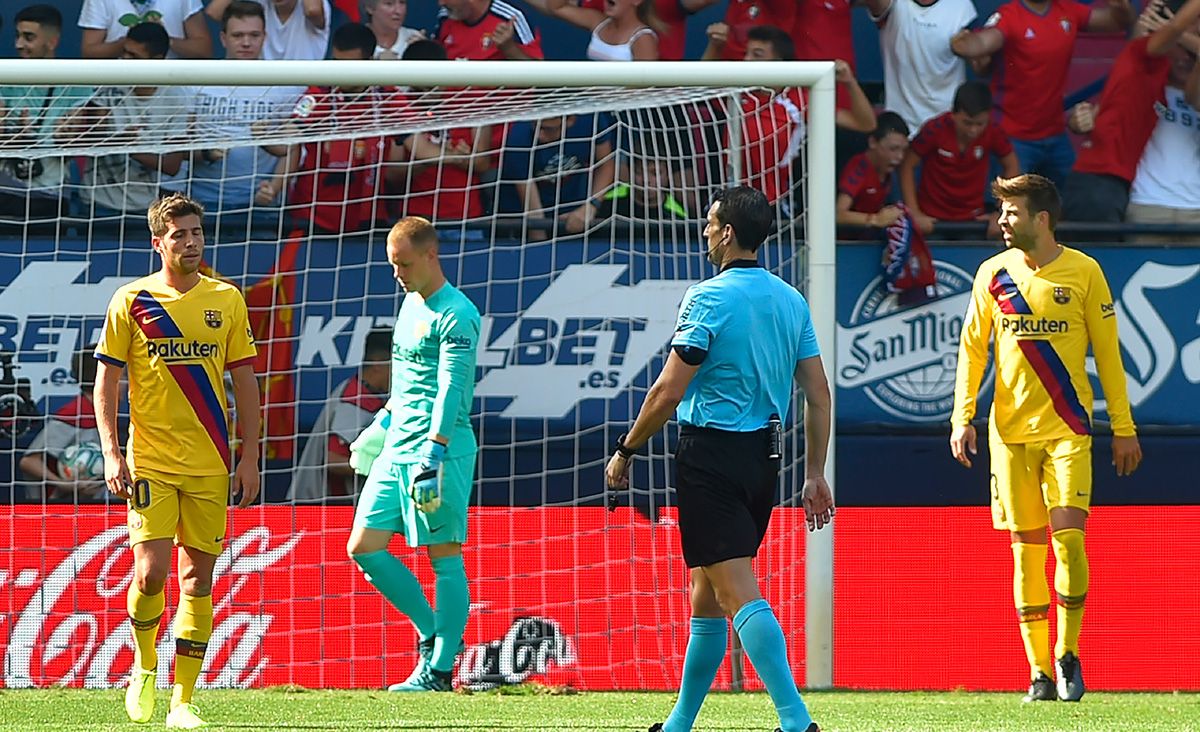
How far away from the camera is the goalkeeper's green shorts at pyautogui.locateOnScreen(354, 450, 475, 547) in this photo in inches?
255

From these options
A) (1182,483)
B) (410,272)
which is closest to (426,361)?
(410,272)

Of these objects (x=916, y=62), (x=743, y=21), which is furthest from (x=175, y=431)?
(x=916, y=62)

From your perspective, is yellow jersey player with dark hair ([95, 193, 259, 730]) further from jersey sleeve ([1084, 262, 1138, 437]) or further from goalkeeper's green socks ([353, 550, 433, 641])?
jersey sleeve ([1084, 262, 1138, 437])

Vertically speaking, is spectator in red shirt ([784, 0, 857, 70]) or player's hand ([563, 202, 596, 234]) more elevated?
spectator in red shirt ([784, 0, 857, 70])

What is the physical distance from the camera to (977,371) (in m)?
6.62

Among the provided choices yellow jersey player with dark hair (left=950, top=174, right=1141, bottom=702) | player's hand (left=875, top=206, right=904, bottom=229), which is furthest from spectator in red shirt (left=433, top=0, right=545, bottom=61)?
yellow jersey player with dark hair (left=950, top=174, right=1141, bottom=702)

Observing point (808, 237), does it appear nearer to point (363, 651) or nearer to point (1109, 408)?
point (1109, 408)

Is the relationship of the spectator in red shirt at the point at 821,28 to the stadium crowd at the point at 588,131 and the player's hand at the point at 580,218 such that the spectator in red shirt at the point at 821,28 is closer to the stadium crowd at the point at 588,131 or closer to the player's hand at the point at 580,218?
the stadium crowd at the point at 588,131

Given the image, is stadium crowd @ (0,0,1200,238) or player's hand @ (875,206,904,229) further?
player's hand @ (875,206,904,229)

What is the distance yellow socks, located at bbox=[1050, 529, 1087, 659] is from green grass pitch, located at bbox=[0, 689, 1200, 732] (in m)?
0.25

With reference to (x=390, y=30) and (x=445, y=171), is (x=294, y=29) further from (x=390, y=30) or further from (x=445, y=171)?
(x=445, y=171)

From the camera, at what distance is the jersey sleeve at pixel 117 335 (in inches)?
218

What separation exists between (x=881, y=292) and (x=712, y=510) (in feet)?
16.9

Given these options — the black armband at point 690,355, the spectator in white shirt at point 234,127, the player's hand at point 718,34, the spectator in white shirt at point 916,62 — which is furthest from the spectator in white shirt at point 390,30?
the black armband at point 690,355
